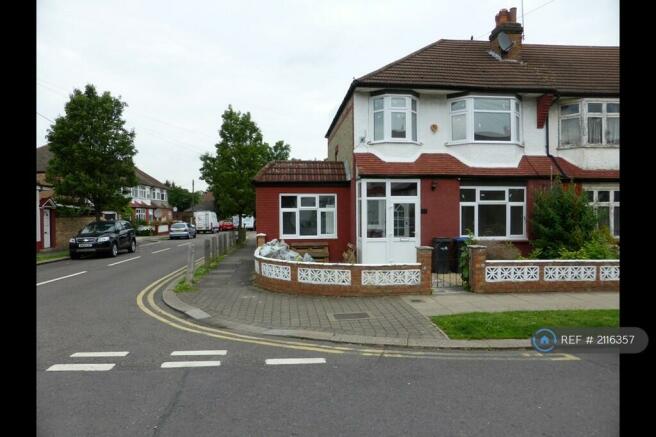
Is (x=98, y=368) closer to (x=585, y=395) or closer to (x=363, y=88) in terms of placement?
(x=585, y=395)

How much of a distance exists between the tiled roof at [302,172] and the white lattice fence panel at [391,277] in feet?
23.4

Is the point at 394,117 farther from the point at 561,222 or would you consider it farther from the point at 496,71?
the point at 561,222

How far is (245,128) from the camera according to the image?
29.6 metres

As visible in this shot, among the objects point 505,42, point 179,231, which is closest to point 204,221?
point 179,231

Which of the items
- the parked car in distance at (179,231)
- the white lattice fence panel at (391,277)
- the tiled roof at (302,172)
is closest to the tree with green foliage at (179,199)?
the parked car in distance at (179,231)

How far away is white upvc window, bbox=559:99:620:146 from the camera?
46.8ft

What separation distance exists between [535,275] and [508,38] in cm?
1123

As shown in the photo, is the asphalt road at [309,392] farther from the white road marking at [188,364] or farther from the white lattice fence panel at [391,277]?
the white lattice fence panel at [391,277]

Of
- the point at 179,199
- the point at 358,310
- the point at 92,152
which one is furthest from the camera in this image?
the point at 179,199

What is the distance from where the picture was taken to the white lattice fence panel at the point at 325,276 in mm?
9109

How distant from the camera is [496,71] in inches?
591

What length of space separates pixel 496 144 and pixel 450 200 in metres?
2.69

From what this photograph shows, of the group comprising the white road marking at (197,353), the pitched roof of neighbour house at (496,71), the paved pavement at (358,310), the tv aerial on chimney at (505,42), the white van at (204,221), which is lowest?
the white road marking at (197,353)
